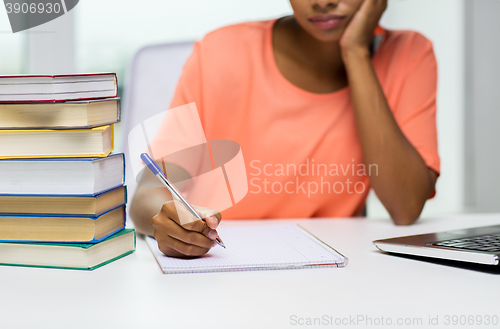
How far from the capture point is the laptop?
1.69 feet

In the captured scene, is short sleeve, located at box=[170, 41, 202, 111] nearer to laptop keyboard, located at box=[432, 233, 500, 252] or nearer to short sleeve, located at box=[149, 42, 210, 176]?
short sleeve, located at box=[149, 42, 210, 176]

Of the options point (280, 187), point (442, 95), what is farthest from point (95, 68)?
point (442, 95)

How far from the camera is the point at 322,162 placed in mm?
1091

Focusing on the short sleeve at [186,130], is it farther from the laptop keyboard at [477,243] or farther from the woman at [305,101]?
the laptop keyboard at [477,243]

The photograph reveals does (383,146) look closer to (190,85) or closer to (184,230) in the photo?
(190,85)

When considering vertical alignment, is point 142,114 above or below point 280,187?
above

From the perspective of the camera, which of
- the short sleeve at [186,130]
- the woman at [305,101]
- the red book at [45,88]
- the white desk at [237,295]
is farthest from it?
the woman at [305,101]

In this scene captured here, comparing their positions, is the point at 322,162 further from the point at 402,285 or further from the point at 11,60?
the point at 11,60

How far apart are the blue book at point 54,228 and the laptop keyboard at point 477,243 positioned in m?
0.40

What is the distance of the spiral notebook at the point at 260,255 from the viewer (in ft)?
1.73

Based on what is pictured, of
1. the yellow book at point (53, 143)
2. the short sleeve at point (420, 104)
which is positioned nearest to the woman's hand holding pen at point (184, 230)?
the yellow book at point (53, 143)

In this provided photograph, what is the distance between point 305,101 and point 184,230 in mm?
616

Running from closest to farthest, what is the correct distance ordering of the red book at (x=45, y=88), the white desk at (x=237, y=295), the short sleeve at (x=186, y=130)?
the white desk at (x=237, y=295)
the red book at (x=45, y=88)
the short sleeve at (x=186, y=130)

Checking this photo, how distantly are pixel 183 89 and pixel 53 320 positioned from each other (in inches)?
28.5
